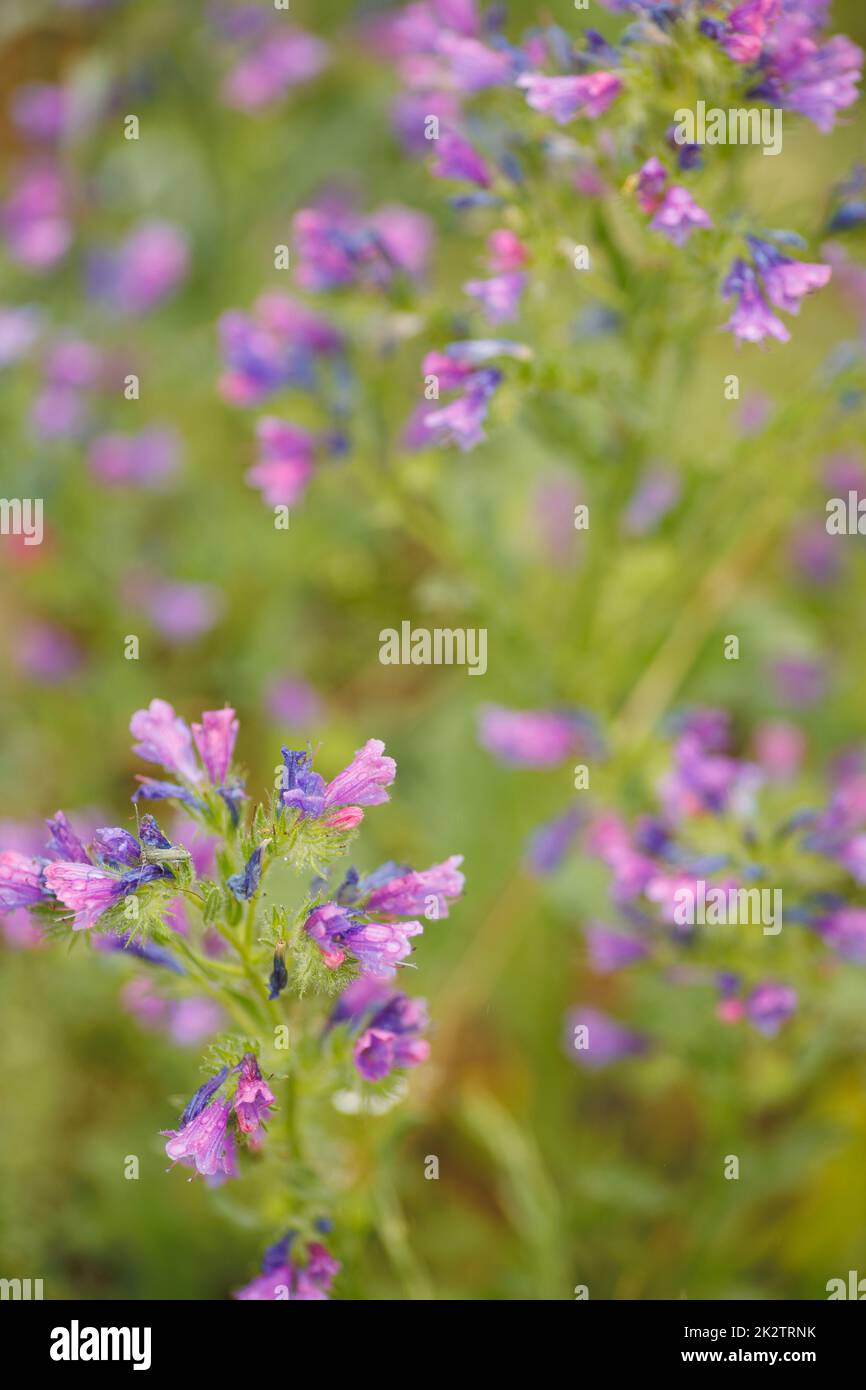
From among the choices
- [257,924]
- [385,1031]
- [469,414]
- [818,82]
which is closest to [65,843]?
[257,924]

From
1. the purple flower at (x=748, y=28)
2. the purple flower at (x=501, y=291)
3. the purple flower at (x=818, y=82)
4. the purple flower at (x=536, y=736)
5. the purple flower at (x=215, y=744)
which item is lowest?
the purple flower at (x=215, y=744)

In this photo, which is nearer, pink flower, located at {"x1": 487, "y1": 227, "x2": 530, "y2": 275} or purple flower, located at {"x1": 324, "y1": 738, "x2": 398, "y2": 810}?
purple flower, located at {"x1": 324, "y1": 738, "x2": 398, "y2": 810}

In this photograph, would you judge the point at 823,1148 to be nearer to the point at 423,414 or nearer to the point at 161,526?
the point at 423,414

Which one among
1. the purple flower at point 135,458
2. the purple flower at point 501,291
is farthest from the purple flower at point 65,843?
the purple flower at point 135,458

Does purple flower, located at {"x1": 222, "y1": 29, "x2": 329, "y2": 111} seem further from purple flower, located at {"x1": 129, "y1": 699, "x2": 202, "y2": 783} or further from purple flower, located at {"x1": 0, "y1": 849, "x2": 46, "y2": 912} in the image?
purple flower, located at {"x1": 0, "y1": 849, "x2": 46, "y2": 912}

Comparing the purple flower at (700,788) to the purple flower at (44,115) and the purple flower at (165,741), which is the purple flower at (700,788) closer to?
the purple flower at (165,741)

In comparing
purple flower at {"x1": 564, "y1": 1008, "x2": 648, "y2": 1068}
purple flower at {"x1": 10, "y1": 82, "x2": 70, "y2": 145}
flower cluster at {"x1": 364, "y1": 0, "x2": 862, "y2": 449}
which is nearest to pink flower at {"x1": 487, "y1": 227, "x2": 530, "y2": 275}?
flower cluster at {"x1": 364, "y1": 0, "x2": 862, "y2": 449}

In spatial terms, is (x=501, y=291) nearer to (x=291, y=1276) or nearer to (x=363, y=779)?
(x=363, y=779)
